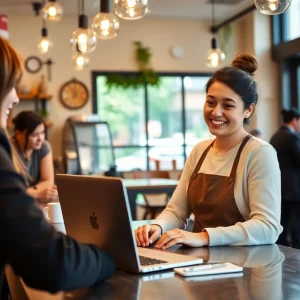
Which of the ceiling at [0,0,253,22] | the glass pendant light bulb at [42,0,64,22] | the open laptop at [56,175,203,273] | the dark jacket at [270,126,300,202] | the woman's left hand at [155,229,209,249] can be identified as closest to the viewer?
the open laptop at [56,175,203,273]

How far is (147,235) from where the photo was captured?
81.2 inches

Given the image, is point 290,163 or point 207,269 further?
point 290,163

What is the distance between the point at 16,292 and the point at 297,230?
3.79m

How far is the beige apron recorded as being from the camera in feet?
7.00

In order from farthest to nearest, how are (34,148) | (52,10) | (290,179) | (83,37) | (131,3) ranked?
(290,179)
(52,10)
(83,37)
(34,148)
(131,3)

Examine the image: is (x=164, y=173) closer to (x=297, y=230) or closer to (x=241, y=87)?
(x=297, y=230)

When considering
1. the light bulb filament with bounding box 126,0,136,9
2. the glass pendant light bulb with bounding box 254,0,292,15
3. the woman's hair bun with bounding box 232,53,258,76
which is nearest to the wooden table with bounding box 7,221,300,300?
the woman's hair bun with bounding box 232,53,258,76

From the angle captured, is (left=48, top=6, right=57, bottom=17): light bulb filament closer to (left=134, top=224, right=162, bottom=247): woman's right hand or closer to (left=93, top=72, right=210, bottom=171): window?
(left=134, top=224, right=162, bottom=247): woman's right hand

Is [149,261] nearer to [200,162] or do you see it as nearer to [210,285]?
[210,285]

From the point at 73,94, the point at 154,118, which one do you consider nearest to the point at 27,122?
the point at 73,94

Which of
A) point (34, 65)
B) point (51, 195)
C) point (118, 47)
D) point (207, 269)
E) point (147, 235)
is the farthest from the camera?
point (118, 47)

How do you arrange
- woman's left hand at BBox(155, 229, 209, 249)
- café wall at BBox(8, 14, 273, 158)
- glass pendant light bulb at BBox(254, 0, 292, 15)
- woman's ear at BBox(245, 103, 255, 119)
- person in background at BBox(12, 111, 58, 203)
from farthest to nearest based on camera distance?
1. café wall at BBox(8, 14, 273, 158)
2. person in background at BBox(12, 111, 58, 203)
3. glass pendant light bulb at BBox(254, 0, 292, 15)
4. woman's ear at BBox(245, 103, 255, 119)
5. woman's left hand at BBox(155, 229, 209, 249)

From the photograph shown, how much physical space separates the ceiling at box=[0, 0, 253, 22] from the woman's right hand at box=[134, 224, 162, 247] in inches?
222

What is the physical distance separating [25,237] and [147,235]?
0.98m
